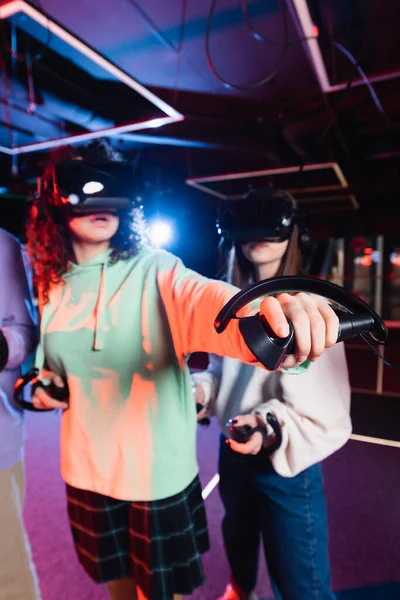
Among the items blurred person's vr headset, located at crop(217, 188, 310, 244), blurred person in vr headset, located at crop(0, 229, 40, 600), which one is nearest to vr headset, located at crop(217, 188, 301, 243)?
blurred person's vr headset, located at crop(217, 188, 310, 244)

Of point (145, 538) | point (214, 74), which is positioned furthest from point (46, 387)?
point (214, 74)

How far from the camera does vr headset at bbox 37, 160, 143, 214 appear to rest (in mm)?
828

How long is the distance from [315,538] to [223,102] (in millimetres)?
3560

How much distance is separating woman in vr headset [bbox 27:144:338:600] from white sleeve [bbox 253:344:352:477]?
8.9 inches

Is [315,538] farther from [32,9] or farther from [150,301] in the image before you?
[32,9]

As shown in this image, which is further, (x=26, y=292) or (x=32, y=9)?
(x=32, y=9)

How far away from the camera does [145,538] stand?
2.79 ft

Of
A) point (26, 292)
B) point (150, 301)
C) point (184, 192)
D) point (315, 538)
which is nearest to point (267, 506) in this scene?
point (315, 538)

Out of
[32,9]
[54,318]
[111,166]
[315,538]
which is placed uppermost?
[32,9]

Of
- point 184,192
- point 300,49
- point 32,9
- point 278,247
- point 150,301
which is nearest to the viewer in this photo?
point 150,301

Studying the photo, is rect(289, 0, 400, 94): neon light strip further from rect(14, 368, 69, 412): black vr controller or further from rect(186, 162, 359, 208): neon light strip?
rect(14, 368, 69, 412): black vr controller

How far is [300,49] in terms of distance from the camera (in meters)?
2.79

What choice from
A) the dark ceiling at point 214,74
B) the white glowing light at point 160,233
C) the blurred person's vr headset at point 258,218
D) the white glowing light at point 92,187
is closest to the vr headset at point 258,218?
the blurred person's vr headset at point 258,218

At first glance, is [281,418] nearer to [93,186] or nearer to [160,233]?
[160,233]
